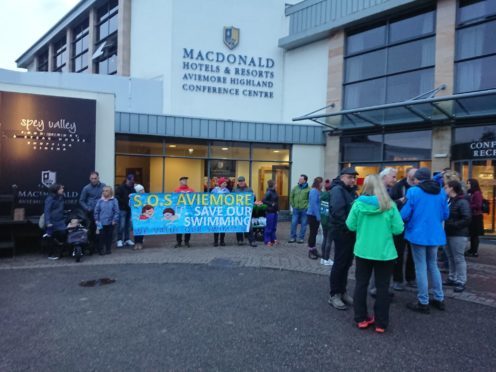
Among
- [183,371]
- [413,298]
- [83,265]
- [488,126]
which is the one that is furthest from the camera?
[488,126]

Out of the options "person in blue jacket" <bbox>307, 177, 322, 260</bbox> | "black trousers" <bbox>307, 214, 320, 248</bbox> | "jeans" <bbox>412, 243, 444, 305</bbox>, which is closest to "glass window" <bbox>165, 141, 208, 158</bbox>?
"person in blue jacket" <bbox>307, 177, 322, 260</bbox>

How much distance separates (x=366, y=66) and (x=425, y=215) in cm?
1231

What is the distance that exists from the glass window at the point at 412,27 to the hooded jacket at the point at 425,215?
1133 centimetres

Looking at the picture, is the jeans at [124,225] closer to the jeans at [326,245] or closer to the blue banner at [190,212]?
the blue banner at [190,212]

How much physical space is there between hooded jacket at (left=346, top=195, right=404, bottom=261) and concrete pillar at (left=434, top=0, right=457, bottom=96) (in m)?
10.6

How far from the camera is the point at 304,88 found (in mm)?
18375

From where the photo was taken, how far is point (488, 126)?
39.5ft

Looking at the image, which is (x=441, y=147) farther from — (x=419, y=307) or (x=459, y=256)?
(x=419, y=307)

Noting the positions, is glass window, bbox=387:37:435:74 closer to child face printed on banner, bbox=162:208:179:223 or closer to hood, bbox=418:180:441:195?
child face printed on banner, bbox=162:208:179:223

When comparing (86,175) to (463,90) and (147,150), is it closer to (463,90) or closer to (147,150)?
(147,150)

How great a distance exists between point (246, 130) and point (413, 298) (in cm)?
1109

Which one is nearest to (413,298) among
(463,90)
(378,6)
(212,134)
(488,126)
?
(488,126)

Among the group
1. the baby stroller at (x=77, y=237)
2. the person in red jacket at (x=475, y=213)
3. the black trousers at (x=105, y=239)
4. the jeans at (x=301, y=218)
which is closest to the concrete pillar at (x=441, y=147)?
the person in red jacket at (x=475, y=213)

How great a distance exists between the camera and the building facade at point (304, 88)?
13.0m
